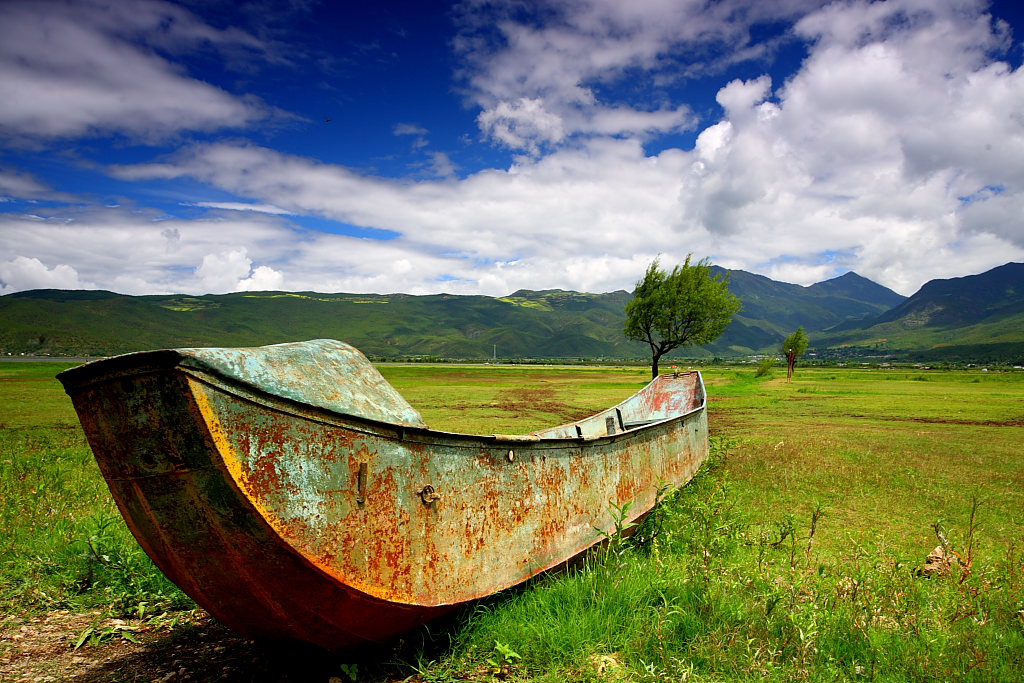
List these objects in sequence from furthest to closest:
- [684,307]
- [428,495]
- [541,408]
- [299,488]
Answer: [684,307] < [541,408] < [428,495] < [299,488]

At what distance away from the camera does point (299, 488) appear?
2.96 meters

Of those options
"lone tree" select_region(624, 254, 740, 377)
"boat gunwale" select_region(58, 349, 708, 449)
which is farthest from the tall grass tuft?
"lone tree" select_region(624, 254, 740, 377)

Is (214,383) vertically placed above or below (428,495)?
above

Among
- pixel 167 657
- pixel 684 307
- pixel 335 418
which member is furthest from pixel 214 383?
pixel 684 307

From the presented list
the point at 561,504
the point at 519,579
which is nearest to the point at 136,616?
the point at 519,579

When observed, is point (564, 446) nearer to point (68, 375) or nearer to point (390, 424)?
point (390, 424)

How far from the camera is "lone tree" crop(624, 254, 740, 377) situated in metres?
33.9

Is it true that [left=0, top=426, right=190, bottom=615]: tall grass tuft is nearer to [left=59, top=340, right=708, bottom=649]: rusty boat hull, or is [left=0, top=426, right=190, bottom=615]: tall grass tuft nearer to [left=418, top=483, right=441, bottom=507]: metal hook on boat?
[left=59, top=340, right=708, bottom=649]: rusty boat hull

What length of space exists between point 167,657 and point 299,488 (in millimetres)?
2306

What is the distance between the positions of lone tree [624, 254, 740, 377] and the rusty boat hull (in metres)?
31.1

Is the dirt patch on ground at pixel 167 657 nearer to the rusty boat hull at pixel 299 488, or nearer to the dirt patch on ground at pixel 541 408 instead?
the rusty boat hull at pixel 299 488

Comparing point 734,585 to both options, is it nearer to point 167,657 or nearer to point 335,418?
point 335,418

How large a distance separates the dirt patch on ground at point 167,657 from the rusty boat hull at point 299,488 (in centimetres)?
38

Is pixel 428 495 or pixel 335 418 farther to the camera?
pixel 428 495
